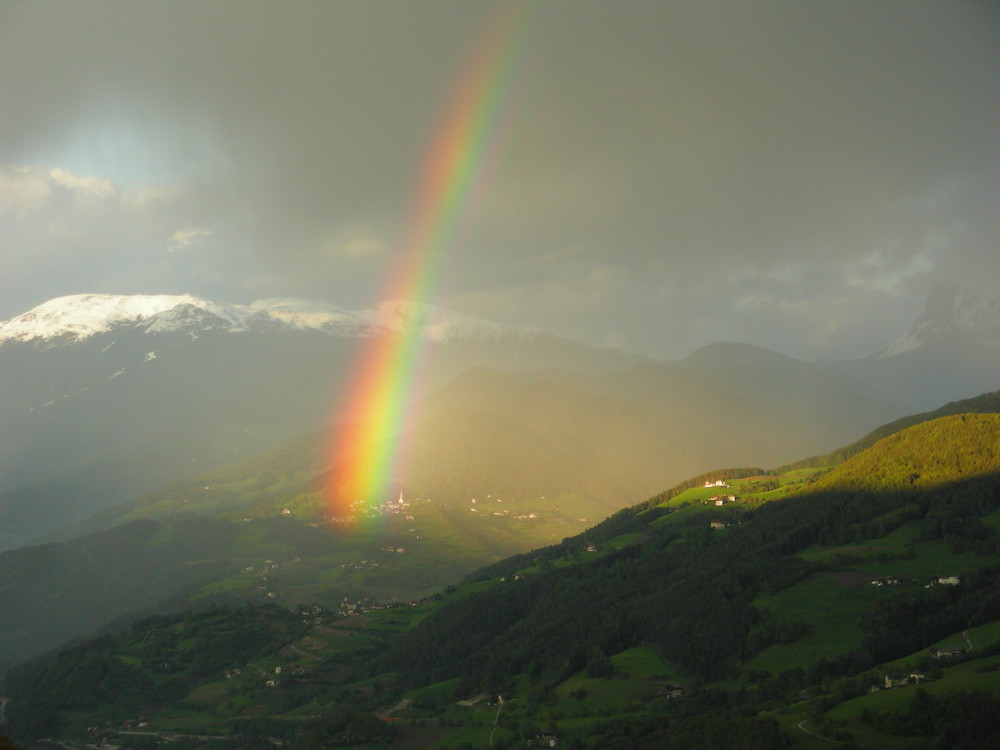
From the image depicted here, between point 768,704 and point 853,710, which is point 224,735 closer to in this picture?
point 768,704

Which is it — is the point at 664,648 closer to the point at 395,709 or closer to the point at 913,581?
the point at 913,581

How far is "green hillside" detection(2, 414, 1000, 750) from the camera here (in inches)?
3164

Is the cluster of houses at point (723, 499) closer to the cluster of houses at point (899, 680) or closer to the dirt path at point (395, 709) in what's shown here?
the dirt path at point (395, 709)

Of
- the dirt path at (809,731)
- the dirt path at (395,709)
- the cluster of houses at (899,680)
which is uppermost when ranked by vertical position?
the dirt path at (395,709)

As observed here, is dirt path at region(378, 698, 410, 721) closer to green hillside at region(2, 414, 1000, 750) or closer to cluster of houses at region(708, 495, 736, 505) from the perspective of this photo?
green hillside at region(2, 414, 1000, 750)

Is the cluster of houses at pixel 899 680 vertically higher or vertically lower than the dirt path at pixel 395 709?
lower

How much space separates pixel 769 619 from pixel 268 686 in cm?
9390

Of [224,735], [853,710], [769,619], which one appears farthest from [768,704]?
[224,735]

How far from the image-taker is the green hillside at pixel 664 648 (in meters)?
80.4

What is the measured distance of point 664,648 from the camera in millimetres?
115938

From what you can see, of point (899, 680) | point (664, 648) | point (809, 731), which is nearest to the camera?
point (809, 731)

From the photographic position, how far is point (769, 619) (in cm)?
10675

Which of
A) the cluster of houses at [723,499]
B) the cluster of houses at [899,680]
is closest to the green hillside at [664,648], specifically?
the cluster of houses at [899,680]

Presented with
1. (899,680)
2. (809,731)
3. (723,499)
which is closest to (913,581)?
(899,680)
